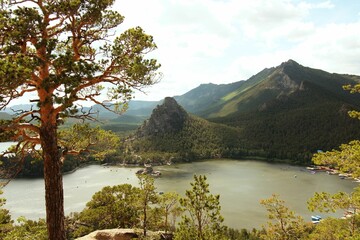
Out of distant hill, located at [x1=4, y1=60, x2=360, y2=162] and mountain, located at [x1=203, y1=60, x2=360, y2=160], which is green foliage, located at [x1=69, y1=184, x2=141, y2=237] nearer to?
distant hill, located at [x1=4, y1=60, x2=360, y2=162]

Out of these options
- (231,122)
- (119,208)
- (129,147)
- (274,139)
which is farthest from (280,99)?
(119,208)

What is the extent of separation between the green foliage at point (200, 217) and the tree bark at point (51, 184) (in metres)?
4.58

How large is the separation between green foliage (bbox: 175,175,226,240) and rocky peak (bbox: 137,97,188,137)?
540 feet

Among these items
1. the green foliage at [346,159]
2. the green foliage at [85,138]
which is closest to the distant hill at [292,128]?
the green foliage at [346,159]

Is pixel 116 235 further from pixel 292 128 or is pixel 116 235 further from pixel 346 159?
pixel 292 128

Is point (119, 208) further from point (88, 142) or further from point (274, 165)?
point (274, 165)

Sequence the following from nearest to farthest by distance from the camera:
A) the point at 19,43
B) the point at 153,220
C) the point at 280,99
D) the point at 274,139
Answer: the point at 19,43, the point at 153,220, the point at 274,139, the point at 280,99

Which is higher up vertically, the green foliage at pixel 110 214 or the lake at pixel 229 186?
the green foliage at pixel 110 214

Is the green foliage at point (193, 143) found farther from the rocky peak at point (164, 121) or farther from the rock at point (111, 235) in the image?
the rock at point (111, 235)

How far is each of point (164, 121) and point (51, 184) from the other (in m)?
171

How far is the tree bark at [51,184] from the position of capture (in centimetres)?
754

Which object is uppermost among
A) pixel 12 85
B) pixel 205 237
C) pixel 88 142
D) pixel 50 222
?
pixel 12 85

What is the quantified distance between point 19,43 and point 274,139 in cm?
14819

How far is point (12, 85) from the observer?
21.5 ft
